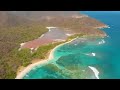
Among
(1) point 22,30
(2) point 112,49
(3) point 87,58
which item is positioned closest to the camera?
(1) point 22,30

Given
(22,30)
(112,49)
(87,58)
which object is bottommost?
(87,58)

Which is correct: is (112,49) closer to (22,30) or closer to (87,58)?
(87,58)

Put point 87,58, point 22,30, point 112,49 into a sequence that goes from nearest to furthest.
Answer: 1. point 22,30
2. point 87,58
3. point 112,49

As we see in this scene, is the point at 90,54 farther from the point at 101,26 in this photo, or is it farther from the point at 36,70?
the point at 36,70

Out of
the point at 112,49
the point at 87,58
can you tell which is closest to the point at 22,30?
the point at 87,58

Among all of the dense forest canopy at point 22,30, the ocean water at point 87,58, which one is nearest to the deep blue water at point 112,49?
the ocean water at point 87,58

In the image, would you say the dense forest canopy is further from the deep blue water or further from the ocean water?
the deep blue water

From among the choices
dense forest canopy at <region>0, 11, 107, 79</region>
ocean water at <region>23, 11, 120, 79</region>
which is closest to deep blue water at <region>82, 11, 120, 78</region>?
ocean water at <region>23, 11, 120, 79</region>

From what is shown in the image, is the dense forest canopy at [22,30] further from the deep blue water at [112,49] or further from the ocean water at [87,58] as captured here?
the deep blue water at [112,49]
